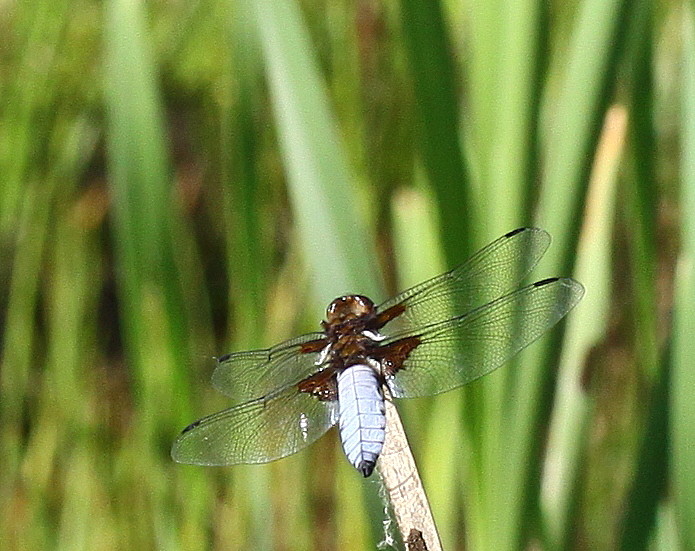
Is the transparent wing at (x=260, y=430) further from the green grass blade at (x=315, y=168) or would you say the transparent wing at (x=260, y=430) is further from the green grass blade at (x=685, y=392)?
the green grass blade at (x=685, y=392)

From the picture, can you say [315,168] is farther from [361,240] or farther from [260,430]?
[260,430]

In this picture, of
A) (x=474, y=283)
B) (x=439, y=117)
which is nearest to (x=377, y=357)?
(x=474, y=283)

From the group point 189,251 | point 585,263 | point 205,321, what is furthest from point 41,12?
point 585,263

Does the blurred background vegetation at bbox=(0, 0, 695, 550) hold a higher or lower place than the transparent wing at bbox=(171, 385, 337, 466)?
higher

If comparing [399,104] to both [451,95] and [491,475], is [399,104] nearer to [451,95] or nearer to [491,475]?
[451,95]

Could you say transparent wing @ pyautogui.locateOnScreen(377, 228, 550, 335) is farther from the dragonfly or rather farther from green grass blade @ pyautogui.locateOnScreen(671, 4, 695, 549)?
green grass blade @ pyautogui.locateOnScreen(671, 4, 695, 549)

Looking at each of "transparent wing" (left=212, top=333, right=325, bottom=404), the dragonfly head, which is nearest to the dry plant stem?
the dragonfly head

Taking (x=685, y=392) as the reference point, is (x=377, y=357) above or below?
above
